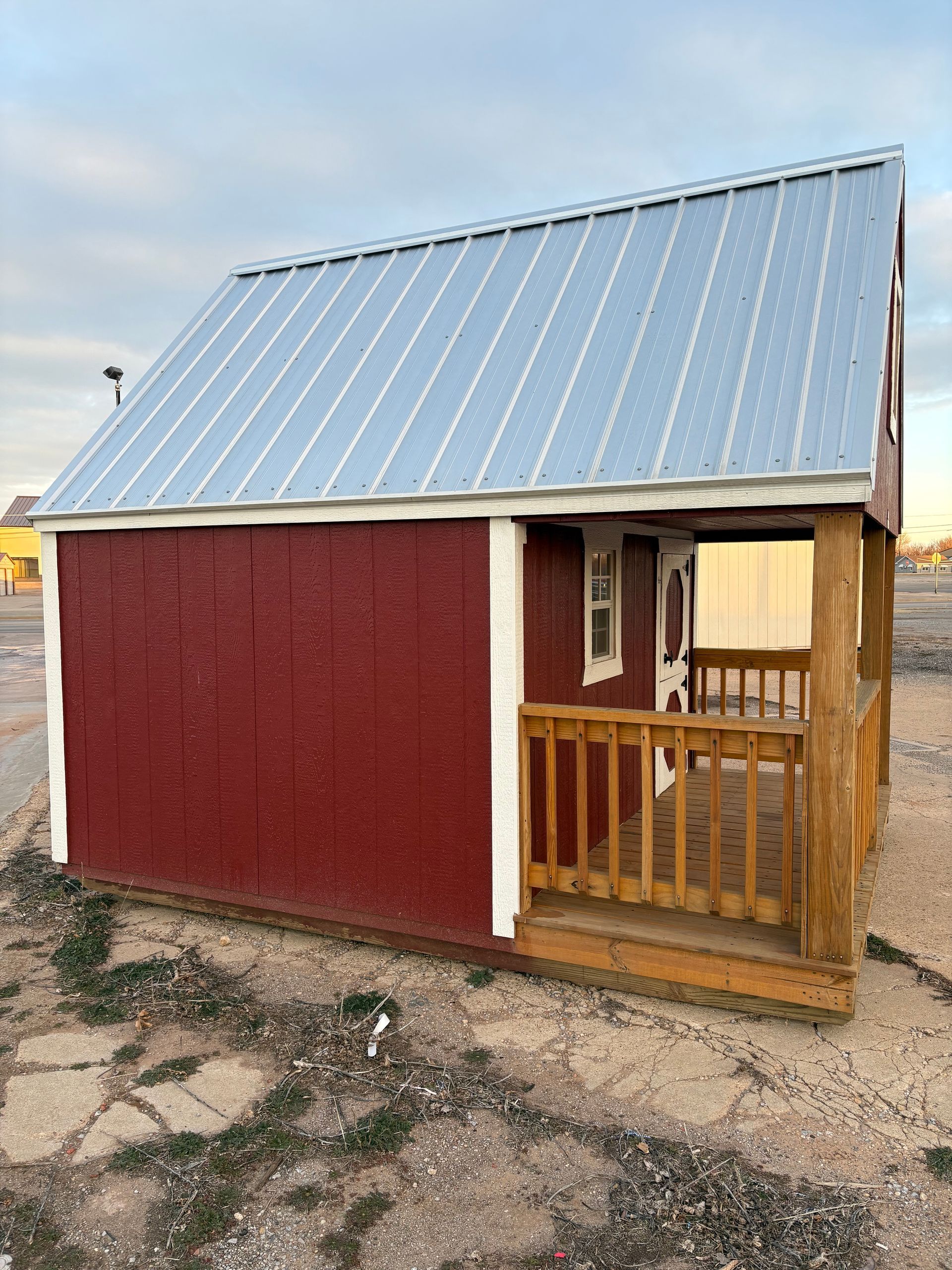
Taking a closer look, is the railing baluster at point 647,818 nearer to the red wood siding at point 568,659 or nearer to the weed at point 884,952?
the red wood siding at point 568,659

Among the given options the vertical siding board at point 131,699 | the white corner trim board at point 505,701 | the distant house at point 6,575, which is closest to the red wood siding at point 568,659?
the white corner trim board at point 505,701

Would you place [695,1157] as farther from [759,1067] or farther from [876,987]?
[876,987]

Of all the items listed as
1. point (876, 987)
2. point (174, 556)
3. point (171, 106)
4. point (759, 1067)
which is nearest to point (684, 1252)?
point (759, 1067)

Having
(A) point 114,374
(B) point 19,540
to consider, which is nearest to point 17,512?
(B) point 19,540

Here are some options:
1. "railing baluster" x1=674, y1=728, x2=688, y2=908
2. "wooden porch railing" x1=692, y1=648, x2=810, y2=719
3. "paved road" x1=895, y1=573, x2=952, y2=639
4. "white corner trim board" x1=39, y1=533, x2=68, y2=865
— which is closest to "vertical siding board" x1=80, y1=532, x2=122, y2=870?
"white corner trim board" x1=39, y1=533, x2=68, y2=865

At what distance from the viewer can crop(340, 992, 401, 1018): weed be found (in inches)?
160

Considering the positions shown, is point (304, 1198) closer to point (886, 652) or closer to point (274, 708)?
point (274, 708)

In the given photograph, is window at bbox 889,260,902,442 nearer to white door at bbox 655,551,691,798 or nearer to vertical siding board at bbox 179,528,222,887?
white door at bbox 655,551,691,798

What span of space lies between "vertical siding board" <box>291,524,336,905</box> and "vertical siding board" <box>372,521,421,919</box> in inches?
12.5

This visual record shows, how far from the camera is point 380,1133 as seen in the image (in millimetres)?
3133

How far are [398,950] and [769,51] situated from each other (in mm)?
7536

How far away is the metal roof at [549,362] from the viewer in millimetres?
4016

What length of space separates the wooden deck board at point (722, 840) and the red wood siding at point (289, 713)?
1.12 metres

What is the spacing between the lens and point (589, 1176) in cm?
290
